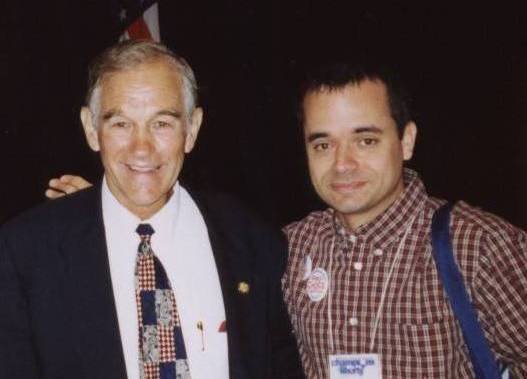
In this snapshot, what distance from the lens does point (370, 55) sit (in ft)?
17.7

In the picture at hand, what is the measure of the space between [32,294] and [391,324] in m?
1.19

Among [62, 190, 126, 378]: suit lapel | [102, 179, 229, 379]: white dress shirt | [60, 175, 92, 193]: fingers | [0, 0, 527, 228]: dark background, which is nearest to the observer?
[62, 190, 126, 378]: suit lapel

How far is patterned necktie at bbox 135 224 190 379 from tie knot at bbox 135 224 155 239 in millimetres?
38

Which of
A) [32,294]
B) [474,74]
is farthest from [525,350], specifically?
[474,74]

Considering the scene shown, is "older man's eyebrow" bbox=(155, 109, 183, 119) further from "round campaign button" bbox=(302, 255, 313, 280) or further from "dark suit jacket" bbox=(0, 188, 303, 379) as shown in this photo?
"round campaign button" bbox=(302, 255, 313, 280)

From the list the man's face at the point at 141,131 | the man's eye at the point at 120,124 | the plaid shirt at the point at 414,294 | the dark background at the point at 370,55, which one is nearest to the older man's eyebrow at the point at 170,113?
the man's face at the point at 141,131

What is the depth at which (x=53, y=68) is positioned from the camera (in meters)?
4.52

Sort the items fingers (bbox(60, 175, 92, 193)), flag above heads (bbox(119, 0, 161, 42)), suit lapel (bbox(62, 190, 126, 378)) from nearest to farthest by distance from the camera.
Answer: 1. suit lapel (bbox(62, 190, 126, 378))
2. fingers (bbox(60, 175, 92, 193))
3. flag above heads (bbox(119, 0, 161, 42))

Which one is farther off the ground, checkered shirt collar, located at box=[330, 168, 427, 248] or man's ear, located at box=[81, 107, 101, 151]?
man's ear, located at box=[81, 107, 101, 151]

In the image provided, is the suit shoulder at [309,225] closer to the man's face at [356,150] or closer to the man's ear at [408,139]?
the man's face at [356,150]

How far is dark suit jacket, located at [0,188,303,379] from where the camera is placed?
1.80 metres

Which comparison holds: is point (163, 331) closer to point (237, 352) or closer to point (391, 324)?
point (237, 352)

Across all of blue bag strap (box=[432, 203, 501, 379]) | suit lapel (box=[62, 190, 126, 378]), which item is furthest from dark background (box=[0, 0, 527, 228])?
blue bag strap (box=[432, 203, 501, 379])

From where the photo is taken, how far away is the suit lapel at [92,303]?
5.87 ft
